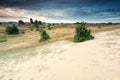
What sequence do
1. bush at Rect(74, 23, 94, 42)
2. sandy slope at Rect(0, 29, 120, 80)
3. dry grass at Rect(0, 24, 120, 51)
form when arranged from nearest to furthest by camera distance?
1. sandy slope at Rect(0, 29, 120, 80)
2. bush at Rect(74, 23, 94, 42)
3. dry grass at Rect(0, 24, 120, 51)

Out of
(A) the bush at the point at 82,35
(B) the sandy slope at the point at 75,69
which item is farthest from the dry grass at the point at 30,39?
(B) the sandy slope at the point at 75,69

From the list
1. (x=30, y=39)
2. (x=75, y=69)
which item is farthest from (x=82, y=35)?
(x=30, y=39)

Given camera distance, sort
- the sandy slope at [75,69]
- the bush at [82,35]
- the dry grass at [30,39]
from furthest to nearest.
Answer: the dry grass at [30,39]
the bush at [82,35]
the sandy slope at [75,69]

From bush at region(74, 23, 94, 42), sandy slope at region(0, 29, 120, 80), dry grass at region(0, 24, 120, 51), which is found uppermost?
bush at region(74, 23, 94, 42)

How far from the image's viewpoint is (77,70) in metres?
8.88

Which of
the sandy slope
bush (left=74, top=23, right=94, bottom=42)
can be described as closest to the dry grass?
bush (left=74, top=23, right=94, bottom=42)

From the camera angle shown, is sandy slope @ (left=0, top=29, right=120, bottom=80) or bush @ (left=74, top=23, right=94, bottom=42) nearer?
sandy slope @ (left=0, top=29, right=120, bottom=80)

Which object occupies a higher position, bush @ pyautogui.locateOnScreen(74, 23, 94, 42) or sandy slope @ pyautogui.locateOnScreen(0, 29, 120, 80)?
bush @ pyautogui.locateOnScreen(74, 23, 94, 42)

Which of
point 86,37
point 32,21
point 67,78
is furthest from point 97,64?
point 32,21

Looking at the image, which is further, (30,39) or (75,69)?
(30,39)

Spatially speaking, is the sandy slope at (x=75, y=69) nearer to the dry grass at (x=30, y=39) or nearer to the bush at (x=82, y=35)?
the bush at (x=82, y=35)

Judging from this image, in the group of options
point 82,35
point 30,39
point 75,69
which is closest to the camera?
point 75,69

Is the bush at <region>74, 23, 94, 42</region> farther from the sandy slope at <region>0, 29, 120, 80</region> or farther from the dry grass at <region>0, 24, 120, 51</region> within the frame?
the sandy slope at <region>0, 29, 120, 80</region>

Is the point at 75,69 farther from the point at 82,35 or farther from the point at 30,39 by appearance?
the point at 30,39
